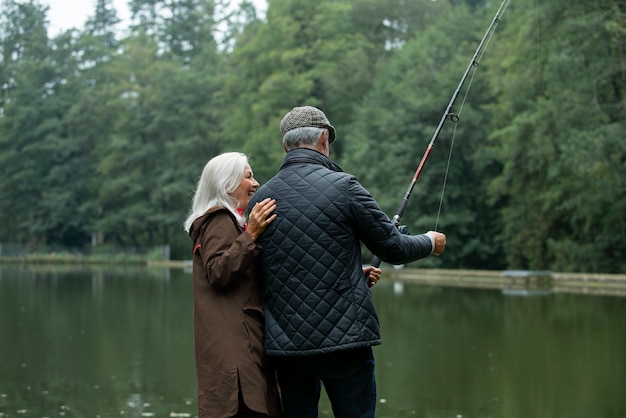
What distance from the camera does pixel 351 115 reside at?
44.4 metres

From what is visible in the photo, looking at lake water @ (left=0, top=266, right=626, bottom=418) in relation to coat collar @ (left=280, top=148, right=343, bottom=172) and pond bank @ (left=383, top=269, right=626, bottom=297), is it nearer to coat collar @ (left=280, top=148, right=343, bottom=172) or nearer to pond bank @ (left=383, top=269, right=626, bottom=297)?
coat collar @ (left=280, top=148, right=343, bottom=172)

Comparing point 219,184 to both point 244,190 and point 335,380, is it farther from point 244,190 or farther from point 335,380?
point 335,380

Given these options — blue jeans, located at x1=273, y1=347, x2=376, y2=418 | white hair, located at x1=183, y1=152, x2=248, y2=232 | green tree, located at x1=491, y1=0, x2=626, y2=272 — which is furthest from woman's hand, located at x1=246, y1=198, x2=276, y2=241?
green tree, located at x1=491, y1=0, x2=626, y2=272

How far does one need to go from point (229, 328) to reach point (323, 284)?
401mm

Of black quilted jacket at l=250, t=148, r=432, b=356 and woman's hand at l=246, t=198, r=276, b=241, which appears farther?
woman's hand at l=246, t=198, r=276, b=241

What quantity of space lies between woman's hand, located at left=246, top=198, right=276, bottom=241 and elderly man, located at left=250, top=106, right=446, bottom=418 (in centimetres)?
4

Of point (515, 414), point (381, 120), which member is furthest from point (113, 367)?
point (381, 120)

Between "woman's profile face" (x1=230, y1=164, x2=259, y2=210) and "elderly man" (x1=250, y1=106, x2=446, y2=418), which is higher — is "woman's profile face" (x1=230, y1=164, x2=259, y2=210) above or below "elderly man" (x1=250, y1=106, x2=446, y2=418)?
above

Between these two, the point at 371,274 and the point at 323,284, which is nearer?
the point at 323,284

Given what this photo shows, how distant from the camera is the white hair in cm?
397

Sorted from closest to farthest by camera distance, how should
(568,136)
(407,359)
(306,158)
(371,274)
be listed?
(306,158) → (371,274) → (407,359) → (568,136)

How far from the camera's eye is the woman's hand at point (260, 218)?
12.6 feet

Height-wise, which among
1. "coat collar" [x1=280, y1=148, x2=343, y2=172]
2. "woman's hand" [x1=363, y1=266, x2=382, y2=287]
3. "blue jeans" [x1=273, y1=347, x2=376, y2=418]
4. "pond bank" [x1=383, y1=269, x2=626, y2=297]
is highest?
"coat collar" [x1=280, y1=148, x2=343, y2=172]

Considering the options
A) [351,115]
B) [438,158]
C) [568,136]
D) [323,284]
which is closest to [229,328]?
[323,284]
